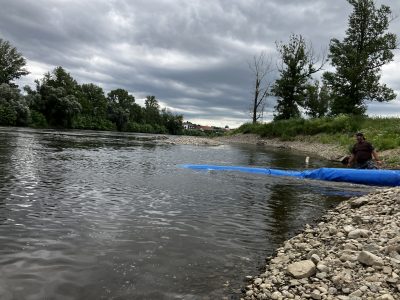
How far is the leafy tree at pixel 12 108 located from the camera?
6456cm

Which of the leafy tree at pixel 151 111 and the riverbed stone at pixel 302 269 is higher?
the leafy tree at pixel 151 111

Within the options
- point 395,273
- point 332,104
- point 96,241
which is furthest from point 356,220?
point 332,104

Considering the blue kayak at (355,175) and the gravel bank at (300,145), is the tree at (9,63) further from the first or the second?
the blue kayak at (355,175)

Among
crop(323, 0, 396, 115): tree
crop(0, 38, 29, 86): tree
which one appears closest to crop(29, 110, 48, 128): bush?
crop(0, 38, 29, 86): tree

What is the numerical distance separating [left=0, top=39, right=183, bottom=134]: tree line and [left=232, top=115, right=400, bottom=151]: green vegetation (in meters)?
45.9

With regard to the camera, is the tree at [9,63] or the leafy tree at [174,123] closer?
the tree at [9,63]

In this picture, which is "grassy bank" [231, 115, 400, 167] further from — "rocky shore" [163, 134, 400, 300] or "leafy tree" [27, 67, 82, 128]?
"leafy tree" [27, 67, 82, 128]

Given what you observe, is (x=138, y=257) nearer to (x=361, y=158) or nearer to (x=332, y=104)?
(x=361, y=158)

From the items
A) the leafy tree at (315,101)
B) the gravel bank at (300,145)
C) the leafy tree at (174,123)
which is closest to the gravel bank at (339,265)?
the gravel bank at (300,145)

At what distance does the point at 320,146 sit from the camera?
37.5 metres

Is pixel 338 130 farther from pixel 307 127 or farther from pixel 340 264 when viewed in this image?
pixel 340 264

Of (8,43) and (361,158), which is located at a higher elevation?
(8,43)

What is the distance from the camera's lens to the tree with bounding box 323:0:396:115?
42.0m

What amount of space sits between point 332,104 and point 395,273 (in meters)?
44.2
